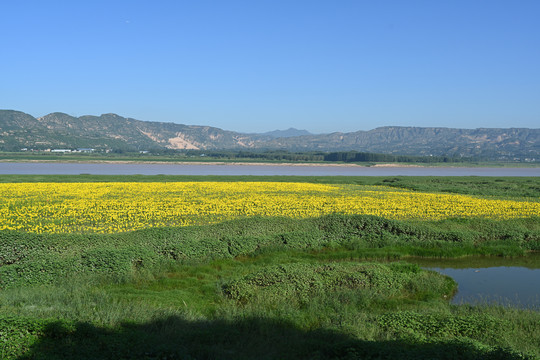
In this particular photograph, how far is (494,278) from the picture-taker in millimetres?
18125

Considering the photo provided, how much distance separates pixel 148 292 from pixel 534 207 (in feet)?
120

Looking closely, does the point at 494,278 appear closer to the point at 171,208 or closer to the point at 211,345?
the point at 211,345

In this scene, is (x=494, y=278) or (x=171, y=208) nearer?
(x=494, y=278)

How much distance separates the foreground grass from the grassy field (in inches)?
1.9

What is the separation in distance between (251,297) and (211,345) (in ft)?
14.7

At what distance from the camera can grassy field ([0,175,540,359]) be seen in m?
8.50

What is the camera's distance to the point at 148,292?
13805 millimetres

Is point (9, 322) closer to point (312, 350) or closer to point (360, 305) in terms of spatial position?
point (312, 350)

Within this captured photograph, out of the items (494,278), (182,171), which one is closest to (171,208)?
(494,278)

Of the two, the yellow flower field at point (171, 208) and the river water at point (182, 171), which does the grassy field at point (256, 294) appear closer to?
the yellow flower field at point (171, 208)

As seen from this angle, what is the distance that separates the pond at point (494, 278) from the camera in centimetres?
1512

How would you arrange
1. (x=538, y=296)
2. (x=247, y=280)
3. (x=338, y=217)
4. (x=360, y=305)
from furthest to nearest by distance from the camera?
(x=338, y=217), (x=538, y=296), (x=247, y=280), (x=360, y=305)

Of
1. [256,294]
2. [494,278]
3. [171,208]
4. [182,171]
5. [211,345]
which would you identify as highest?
[211,345]

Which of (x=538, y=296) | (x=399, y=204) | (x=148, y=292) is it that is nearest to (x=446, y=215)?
(x=399, y=204)
